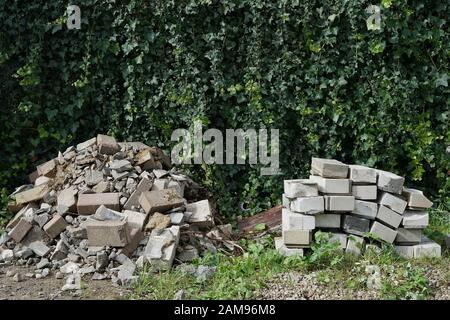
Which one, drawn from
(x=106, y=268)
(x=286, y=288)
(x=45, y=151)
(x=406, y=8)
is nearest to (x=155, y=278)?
(x=106, y=268)

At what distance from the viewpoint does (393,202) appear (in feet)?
17.9

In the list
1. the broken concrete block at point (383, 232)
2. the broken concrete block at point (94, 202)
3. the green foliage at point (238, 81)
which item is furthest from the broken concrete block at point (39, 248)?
the broken concrete block at point (383, 232)

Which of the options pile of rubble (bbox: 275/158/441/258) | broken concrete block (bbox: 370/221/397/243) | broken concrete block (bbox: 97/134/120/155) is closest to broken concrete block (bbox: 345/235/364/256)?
pile of rubble (bbox: 275/158/441/258)

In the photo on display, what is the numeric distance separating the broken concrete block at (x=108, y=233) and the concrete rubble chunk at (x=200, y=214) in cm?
72

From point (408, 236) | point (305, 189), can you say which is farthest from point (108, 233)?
point (408, 236)

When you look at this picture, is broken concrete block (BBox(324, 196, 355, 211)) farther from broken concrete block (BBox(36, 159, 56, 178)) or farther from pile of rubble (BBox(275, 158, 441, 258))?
broken concrete block (BBox(36, 159, 56, 178))

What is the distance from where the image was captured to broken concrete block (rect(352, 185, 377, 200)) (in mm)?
5430

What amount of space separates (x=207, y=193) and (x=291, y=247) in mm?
1597

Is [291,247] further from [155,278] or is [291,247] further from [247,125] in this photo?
[247,125]

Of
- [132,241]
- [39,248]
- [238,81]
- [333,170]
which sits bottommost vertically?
[39,248]

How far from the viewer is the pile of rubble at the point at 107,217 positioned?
17.4 feet

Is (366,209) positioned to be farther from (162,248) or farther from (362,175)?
(162,248)

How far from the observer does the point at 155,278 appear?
16.3 ft

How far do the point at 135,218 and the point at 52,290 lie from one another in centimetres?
102
